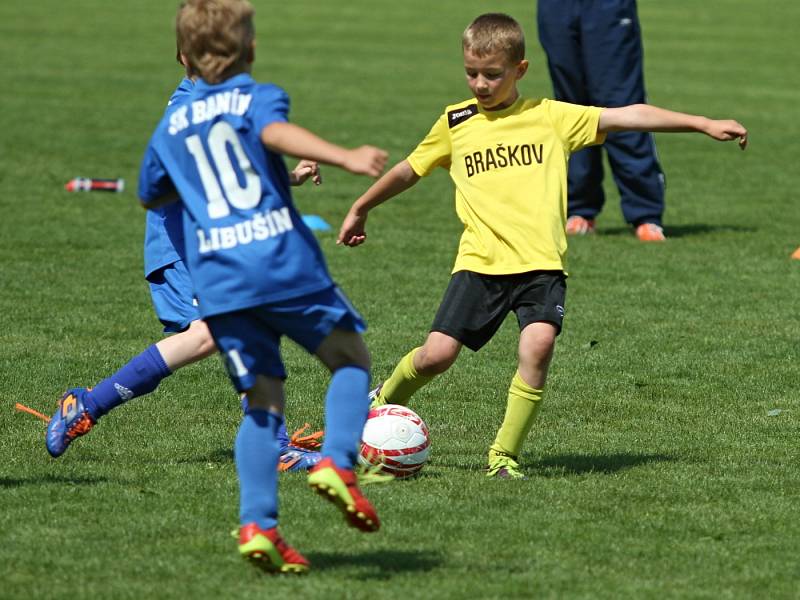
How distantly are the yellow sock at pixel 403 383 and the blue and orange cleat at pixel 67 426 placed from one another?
47.7 inches

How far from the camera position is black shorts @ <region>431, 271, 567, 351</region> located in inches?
234

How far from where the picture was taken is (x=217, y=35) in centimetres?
449

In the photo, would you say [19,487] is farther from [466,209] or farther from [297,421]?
[466,209]

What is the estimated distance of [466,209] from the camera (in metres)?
6.16

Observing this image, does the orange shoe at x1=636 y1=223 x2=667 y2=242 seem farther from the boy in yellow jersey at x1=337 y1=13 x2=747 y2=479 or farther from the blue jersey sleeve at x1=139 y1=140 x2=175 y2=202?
the blue jersey sleeve at x1=139 y1=140 x2=175 y2=202

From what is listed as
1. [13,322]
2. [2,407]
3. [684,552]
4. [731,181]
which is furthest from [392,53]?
[684,552]

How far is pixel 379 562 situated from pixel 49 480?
1609 mm

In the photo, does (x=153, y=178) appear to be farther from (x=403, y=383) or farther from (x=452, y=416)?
(x=452, y=416)

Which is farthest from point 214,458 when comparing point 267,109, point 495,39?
point 267,109

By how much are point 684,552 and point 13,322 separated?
16.5ft

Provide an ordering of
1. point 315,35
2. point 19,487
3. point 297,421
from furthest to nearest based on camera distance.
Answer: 1. point 315,35
2. point 297,421
3. point 19,487

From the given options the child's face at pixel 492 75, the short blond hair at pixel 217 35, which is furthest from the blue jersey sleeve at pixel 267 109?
the child's face at pixel 492 75

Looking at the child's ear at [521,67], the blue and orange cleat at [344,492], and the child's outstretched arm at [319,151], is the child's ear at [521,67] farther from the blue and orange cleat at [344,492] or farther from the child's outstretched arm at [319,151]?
the blue and orange cleat at [344,492]

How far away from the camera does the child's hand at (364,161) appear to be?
13.9ft
